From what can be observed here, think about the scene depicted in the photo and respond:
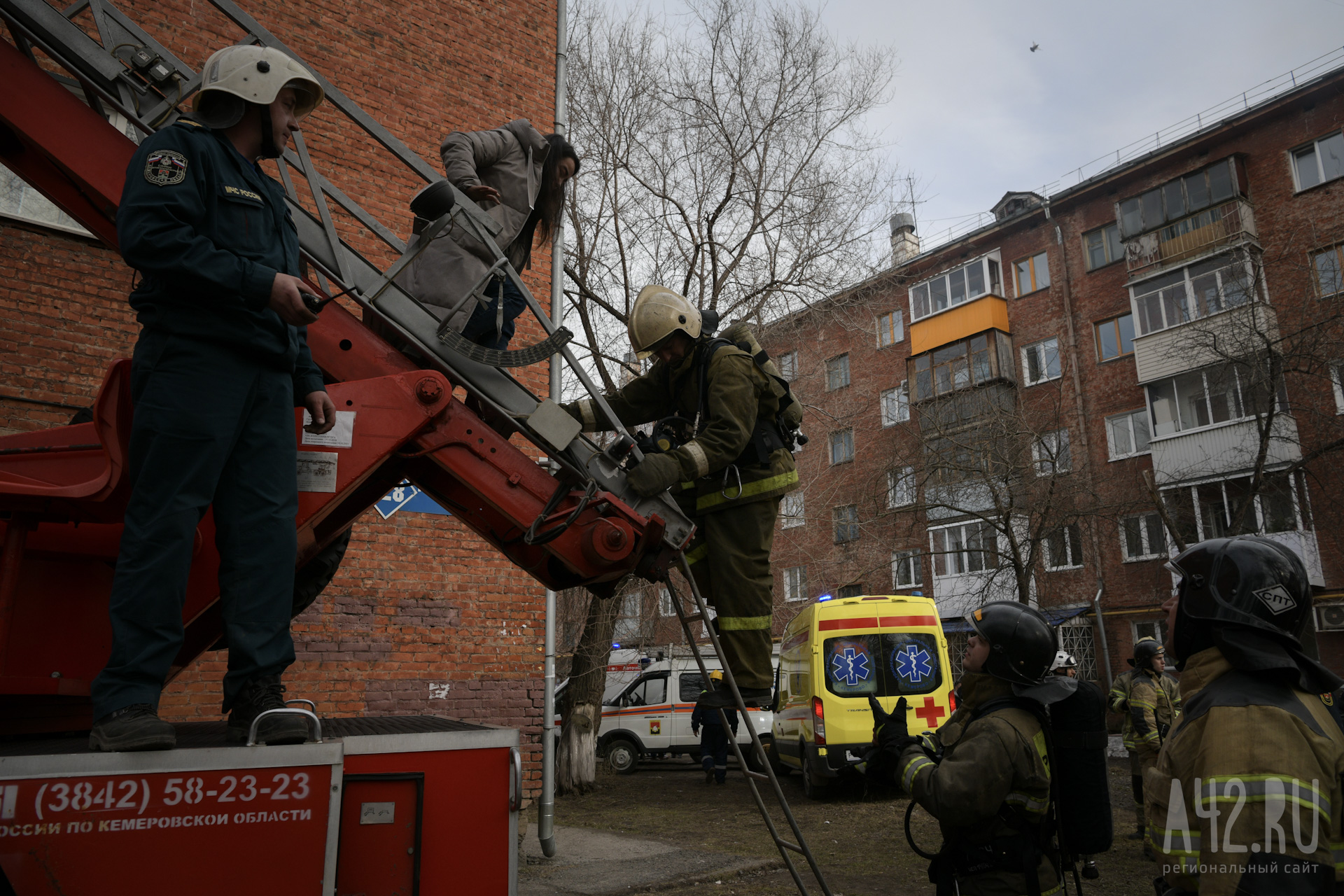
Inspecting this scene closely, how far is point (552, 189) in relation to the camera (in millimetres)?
4031

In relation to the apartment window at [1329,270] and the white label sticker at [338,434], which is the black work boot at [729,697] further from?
the apartment window at [1329,270]

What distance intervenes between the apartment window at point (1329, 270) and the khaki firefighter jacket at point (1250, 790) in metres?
20.3

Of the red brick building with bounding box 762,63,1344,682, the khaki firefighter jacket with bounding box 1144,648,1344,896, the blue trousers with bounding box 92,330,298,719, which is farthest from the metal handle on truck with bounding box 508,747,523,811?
the red brick building with bounding box 762,63,1344,682

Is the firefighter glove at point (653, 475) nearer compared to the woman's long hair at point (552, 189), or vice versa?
the firefighter glove at point (653, 475)

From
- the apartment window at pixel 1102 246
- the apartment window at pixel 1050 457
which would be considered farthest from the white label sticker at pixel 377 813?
the apartment window at pixel 1102 246

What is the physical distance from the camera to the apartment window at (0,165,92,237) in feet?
22.1

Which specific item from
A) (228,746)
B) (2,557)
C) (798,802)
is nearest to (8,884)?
(228,746)

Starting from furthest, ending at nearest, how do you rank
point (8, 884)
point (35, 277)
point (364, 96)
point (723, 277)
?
1. point (723, 277)
2. point (364, 96)
3. point (35, 277)
4. point (8, 884)

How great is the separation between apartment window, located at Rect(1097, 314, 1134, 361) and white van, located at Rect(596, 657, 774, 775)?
14924 millimetres

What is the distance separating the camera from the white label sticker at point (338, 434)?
2879 mm

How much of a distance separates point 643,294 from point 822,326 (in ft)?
37.2

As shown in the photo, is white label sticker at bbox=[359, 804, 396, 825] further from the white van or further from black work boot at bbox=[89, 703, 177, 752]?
the white van

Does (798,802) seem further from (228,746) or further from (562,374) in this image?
(228,746)

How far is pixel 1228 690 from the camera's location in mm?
2236
